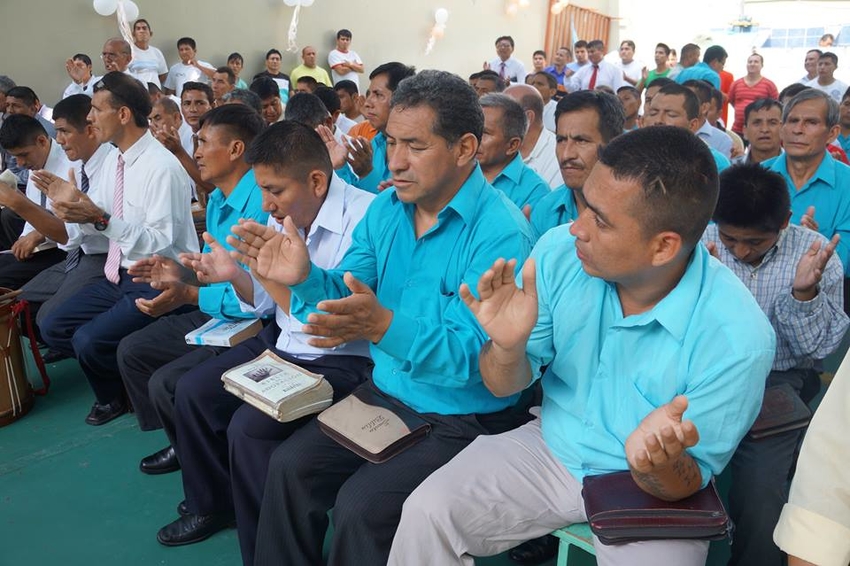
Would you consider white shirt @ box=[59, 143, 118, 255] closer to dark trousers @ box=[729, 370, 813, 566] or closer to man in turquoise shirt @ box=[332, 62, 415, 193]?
man in turquoise shirt @ box=[332, 62, 415, 193]

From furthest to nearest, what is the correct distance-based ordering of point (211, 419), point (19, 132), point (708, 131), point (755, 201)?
1. point (708, 131)
2. point (19, 132)
3. point (211, 419)
4. point (755, 201)

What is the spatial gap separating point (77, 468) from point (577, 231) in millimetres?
2253

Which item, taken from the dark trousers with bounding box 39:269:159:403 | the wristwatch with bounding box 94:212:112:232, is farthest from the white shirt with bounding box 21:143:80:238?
the wristwatch with bounding box 94:212:112:232

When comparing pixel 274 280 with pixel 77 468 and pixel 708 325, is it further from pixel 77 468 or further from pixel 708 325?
pixel 77 468

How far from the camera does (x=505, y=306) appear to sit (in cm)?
146

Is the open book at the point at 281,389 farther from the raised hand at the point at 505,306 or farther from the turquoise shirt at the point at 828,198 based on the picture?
the turquoise shirt at the point at 828,198

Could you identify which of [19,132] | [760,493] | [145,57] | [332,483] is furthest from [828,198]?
[145,57]

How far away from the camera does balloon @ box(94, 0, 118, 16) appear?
7.52 metres

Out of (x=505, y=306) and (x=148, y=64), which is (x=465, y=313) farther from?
(x=148, y=64)

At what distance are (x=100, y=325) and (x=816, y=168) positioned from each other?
3271mm

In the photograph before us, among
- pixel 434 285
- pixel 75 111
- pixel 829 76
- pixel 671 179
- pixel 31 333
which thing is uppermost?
pixel 829 76

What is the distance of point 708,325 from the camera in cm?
145

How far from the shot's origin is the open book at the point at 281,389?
6.22 feet

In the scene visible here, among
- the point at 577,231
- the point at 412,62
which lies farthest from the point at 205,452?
the point at 412,62
